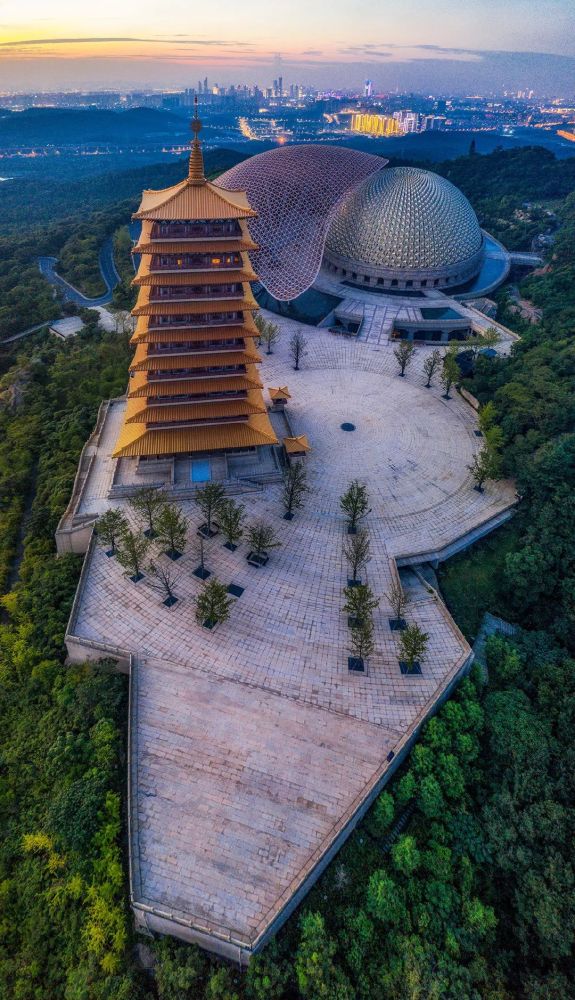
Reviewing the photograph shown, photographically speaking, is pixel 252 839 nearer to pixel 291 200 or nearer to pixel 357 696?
pixel 357 696

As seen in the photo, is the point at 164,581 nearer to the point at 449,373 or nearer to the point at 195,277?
the point at 195,277

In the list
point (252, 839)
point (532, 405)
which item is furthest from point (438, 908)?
point (532, 405)

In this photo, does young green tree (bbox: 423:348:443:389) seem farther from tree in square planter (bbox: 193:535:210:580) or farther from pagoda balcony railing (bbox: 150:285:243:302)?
tree in square planter (bbox: 193:535:210:580)

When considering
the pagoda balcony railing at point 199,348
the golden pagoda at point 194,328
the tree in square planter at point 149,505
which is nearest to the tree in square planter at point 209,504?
the tree in square planter at point 149,505

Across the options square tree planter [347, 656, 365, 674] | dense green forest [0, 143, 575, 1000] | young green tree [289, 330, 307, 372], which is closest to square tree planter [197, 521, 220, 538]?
dense green forest [0, 143, 575, 1000]

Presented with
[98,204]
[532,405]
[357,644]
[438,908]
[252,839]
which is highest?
[98,204]
